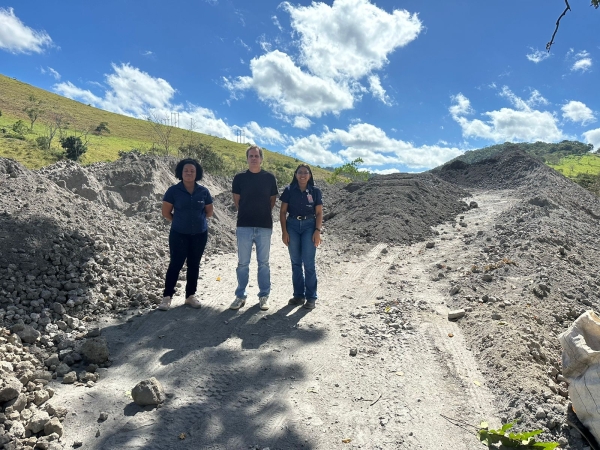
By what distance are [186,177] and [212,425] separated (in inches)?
107

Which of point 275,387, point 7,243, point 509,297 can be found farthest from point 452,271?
point 7,243

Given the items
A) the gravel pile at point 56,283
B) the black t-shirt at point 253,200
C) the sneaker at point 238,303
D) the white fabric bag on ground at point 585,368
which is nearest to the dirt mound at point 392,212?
the gravel pile at point 56,283

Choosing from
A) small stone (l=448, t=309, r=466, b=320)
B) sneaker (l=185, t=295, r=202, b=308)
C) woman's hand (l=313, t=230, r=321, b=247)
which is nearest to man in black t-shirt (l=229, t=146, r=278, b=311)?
woman's hand (l=313, t=230, r=321, b=247)

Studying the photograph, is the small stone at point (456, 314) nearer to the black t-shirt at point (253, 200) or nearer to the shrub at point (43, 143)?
the black t-shirt at point (253, 200)

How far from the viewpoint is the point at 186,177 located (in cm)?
457

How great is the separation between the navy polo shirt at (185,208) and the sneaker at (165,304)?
2.81 feet

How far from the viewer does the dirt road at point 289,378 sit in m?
2.72

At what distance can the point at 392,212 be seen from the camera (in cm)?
1112

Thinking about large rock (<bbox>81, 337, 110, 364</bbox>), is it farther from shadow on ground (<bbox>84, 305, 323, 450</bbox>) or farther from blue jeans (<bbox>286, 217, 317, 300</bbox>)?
blue jeans (<bbox>286, 217, 317, 300</bbox>)

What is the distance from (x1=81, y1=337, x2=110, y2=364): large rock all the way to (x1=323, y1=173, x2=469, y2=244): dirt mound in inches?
258

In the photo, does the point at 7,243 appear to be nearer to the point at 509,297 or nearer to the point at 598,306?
the point at 509,297

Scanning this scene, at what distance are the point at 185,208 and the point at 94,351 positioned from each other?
174 centimetres

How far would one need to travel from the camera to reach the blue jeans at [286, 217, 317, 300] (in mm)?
4867

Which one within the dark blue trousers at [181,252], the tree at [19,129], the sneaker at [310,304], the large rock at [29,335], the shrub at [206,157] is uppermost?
the tree at [19,129]
